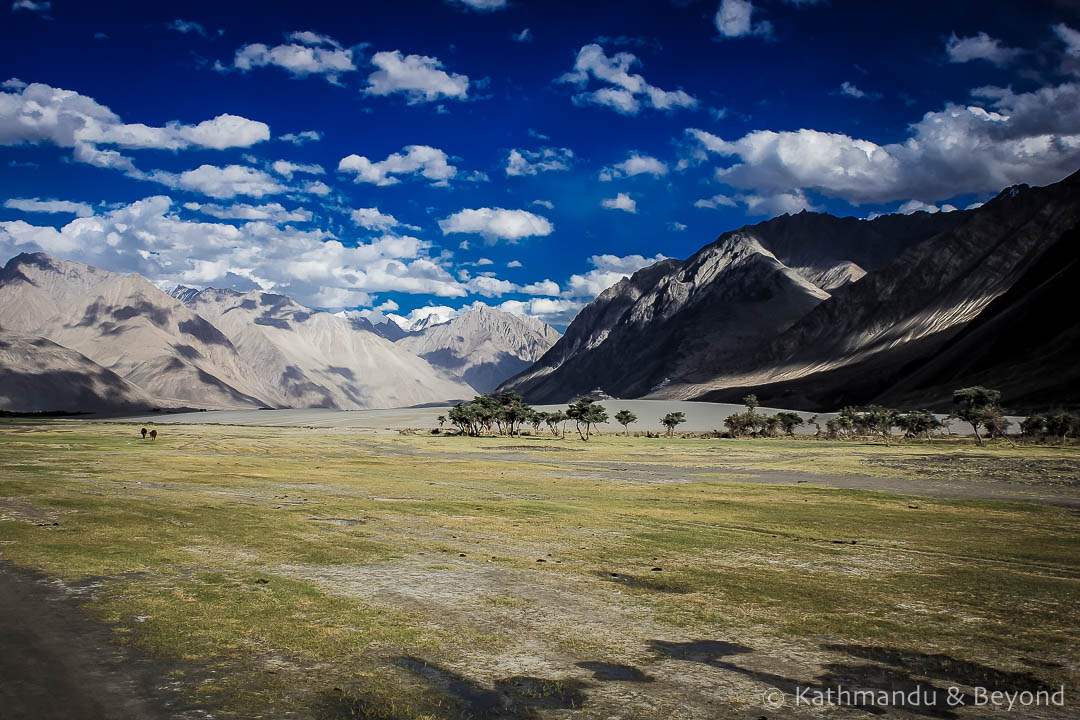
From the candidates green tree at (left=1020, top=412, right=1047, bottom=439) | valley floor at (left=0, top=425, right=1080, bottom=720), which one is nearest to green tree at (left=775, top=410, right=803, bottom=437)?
green tree at (left=1020, top=412, right=1047, bottom=439)

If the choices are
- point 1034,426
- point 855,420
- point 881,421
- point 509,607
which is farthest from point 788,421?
point 509,607

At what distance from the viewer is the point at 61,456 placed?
2199 inches

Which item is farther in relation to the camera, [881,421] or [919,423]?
[881,421]

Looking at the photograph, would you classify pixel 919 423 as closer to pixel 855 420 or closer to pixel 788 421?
pixel 855 420

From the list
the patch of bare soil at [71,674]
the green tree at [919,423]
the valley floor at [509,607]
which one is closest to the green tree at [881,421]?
the green tree at [919,423]

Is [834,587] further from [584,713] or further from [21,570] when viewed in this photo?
[21,570]

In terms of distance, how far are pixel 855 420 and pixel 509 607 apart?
5330 inches

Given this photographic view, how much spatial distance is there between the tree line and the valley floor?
92132mm

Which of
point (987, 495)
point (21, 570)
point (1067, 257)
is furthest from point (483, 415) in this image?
point (1067, 257)

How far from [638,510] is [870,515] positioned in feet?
35.0

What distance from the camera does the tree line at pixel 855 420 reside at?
110m

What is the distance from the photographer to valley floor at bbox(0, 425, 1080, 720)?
1025cm

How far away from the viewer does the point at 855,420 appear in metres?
136

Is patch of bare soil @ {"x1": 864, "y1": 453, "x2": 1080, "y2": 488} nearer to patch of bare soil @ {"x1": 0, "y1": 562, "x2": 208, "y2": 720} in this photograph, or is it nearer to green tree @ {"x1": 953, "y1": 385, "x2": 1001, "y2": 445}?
green tree @ {"x1": 953, "y1": 385, "x2": 1001, "y2": 445}
